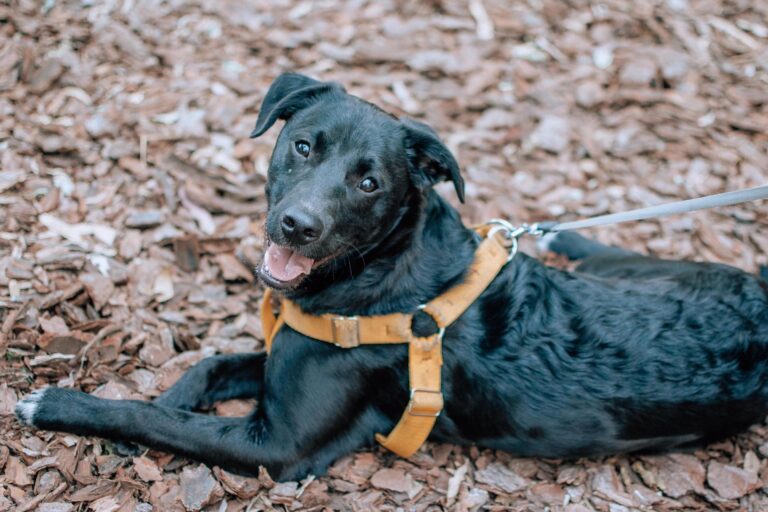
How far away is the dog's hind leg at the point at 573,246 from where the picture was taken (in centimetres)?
514

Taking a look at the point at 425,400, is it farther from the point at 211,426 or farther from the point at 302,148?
the point at 302,148

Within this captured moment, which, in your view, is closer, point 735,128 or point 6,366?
point 6,366

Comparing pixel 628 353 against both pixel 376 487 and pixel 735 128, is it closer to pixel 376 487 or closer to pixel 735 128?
pixel 376 487

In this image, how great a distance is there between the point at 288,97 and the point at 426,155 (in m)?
0.76

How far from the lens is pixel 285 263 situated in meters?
3.40

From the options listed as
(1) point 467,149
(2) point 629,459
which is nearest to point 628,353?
(2) point 629,459

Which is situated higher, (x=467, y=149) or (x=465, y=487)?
(x=467, y=149)

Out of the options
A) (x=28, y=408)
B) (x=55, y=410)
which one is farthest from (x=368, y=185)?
(x=28, y=408)

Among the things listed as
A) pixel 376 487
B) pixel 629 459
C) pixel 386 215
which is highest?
pixel 386 215

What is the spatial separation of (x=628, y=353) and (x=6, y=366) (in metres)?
3.11

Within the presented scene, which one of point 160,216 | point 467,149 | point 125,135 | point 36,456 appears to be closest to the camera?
point 36,456

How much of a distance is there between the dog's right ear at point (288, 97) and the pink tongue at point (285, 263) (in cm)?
65

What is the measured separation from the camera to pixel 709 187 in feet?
18.3

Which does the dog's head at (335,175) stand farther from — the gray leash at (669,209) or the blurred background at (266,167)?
the blurred background at (266,167)
